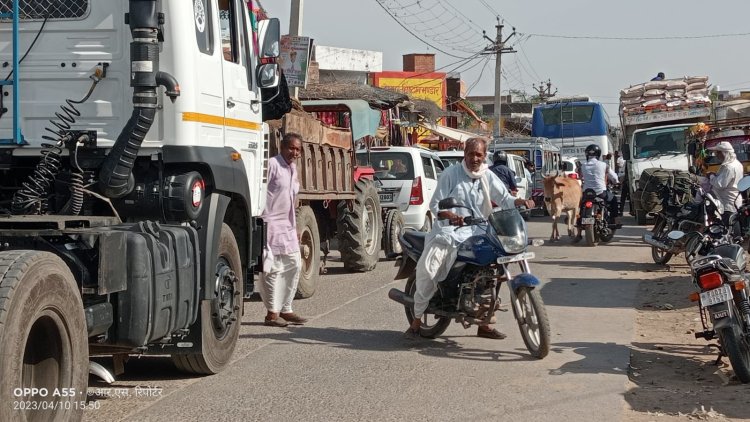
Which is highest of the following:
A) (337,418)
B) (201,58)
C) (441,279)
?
(201,58)

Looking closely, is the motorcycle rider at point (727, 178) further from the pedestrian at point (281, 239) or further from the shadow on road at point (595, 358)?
the pedestrian at point (281, 239)

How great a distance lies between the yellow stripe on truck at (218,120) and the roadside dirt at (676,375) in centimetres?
336

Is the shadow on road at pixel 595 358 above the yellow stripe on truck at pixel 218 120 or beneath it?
beneath

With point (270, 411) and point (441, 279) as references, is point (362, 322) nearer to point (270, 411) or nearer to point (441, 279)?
point (441, 279)

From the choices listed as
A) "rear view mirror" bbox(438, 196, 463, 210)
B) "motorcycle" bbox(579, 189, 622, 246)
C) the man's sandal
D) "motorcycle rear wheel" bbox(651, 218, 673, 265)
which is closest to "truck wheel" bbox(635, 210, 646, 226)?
"motorcycle" bbox(579, 189, 622, 246)

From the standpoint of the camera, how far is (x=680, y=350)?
8227 mm

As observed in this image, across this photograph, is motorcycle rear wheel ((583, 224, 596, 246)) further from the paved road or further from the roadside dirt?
the paved road

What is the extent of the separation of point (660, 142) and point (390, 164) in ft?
38.7

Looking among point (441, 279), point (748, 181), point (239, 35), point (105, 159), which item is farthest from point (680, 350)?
point (105, 159)

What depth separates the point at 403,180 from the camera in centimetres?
1652

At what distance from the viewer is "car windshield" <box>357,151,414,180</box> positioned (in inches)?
652

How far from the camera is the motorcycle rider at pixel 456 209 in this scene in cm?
810

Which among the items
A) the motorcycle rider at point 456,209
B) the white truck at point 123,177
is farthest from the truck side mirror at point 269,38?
the motorcycle rider at point 456,209

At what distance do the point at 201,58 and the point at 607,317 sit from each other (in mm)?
5297
